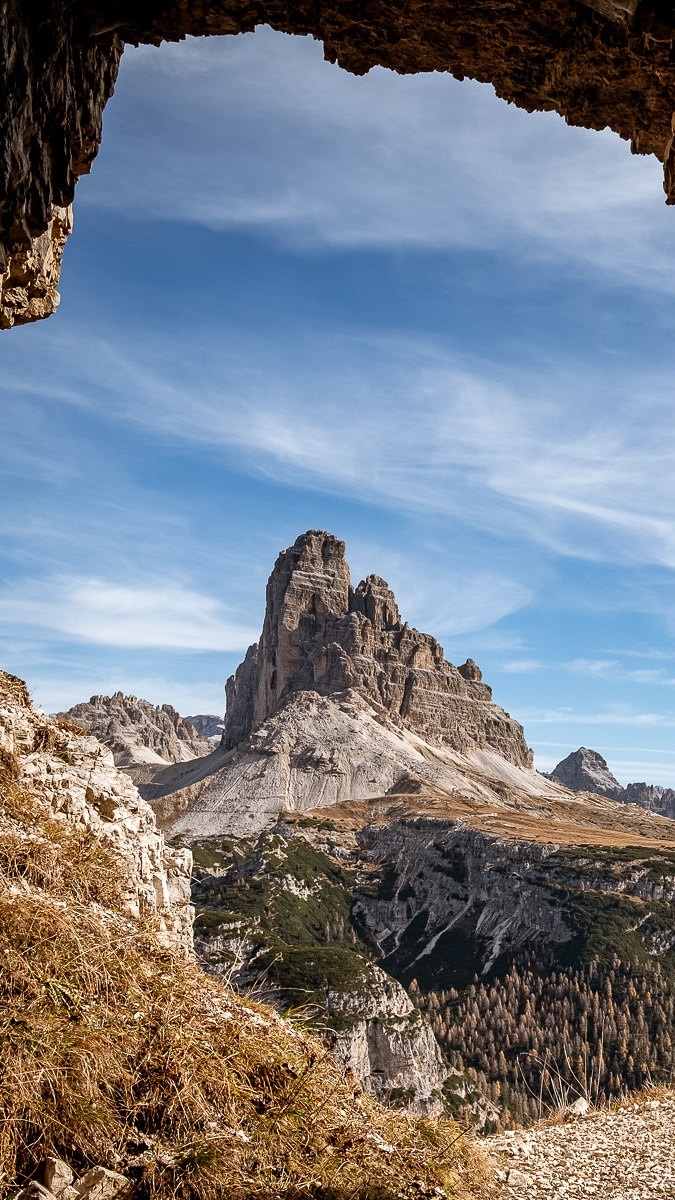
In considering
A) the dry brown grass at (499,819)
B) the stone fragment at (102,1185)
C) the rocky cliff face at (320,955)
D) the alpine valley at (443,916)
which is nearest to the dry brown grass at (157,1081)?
the stone fragment at (102,1185)

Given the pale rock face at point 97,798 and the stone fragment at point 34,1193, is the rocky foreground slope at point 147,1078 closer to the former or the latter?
the stone fragment at point 34,1193

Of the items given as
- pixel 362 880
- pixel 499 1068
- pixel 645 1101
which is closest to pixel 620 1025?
pixel 499 1068

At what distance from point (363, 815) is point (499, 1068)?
8984 cm

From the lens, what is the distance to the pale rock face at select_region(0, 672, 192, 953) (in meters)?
8.94

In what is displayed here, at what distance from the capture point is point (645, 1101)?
1271 cm

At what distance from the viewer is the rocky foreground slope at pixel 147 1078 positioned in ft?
15.3

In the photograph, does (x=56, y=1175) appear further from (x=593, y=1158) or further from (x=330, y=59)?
(x=330, y=59)

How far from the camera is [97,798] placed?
9852 millimetres

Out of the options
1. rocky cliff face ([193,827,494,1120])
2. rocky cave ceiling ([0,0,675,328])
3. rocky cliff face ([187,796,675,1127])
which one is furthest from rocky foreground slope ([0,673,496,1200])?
rocky cliff face ([187,796,675,1127])

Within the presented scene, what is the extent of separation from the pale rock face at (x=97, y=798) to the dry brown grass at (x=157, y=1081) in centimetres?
167

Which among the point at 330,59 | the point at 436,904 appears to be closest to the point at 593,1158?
the point at 330,59

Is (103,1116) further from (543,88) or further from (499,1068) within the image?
(499,1068)

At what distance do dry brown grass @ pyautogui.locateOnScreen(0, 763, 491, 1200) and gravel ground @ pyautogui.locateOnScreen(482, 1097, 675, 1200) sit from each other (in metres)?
1.69

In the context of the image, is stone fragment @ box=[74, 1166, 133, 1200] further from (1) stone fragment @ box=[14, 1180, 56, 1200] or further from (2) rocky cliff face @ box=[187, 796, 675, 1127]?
(2) rocky cliff face @ box=[187, 796, 675, 1127]
